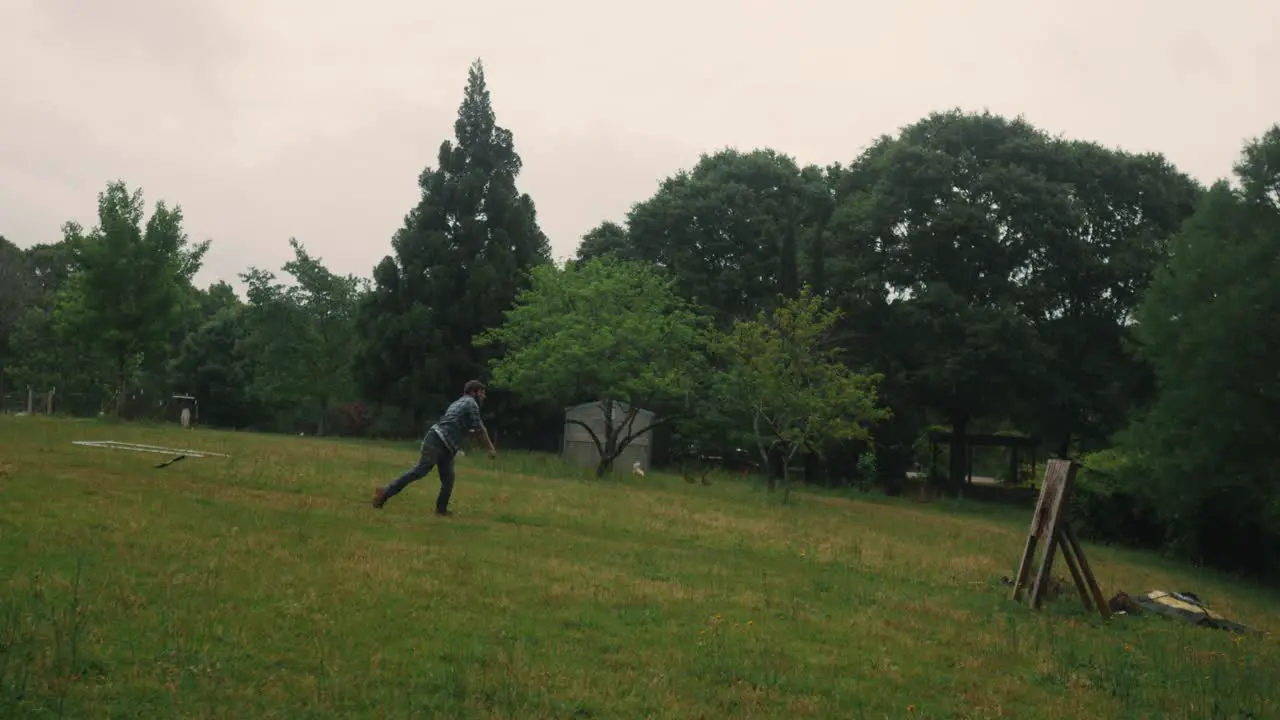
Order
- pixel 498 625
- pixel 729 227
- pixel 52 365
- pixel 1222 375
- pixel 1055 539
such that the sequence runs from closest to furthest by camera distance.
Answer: pixel 498 625 < pixel 1055 539 < pixel 1222 375 < pixel 729 227 < pixel 52 365

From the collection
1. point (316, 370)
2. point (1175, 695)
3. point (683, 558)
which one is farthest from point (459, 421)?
point (316, 370)

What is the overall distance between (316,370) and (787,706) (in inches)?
1982

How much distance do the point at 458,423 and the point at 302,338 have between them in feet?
139

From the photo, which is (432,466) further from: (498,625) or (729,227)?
(729,227)

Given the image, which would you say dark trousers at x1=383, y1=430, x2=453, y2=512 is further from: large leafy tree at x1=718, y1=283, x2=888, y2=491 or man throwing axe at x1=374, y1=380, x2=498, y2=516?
large leafy tree at x1=718, y1=283, x2=888, y2=491

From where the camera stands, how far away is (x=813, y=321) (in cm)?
3294

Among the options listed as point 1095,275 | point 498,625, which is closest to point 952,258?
point 1095,275

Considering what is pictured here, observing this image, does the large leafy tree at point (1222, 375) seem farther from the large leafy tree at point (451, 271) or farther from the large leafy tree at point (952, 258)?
the large leafy tree at point (451, 271)

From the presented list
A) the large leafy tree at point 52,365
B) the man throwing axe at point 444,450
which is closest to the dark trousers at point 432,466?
the man throwing axe at point 444,450

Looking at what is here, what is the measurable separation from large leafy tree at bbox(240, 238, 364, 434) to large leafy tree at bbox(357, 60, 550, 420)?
189 inches

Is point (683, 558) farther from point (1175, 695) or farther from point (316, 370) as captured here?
point (316, 370)

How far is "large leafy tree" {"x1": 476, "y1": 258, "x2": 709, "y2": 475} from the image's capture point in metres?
27.8

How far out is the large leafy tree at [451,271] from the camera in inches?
1789

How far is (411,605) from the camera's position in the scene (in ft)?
23.4
